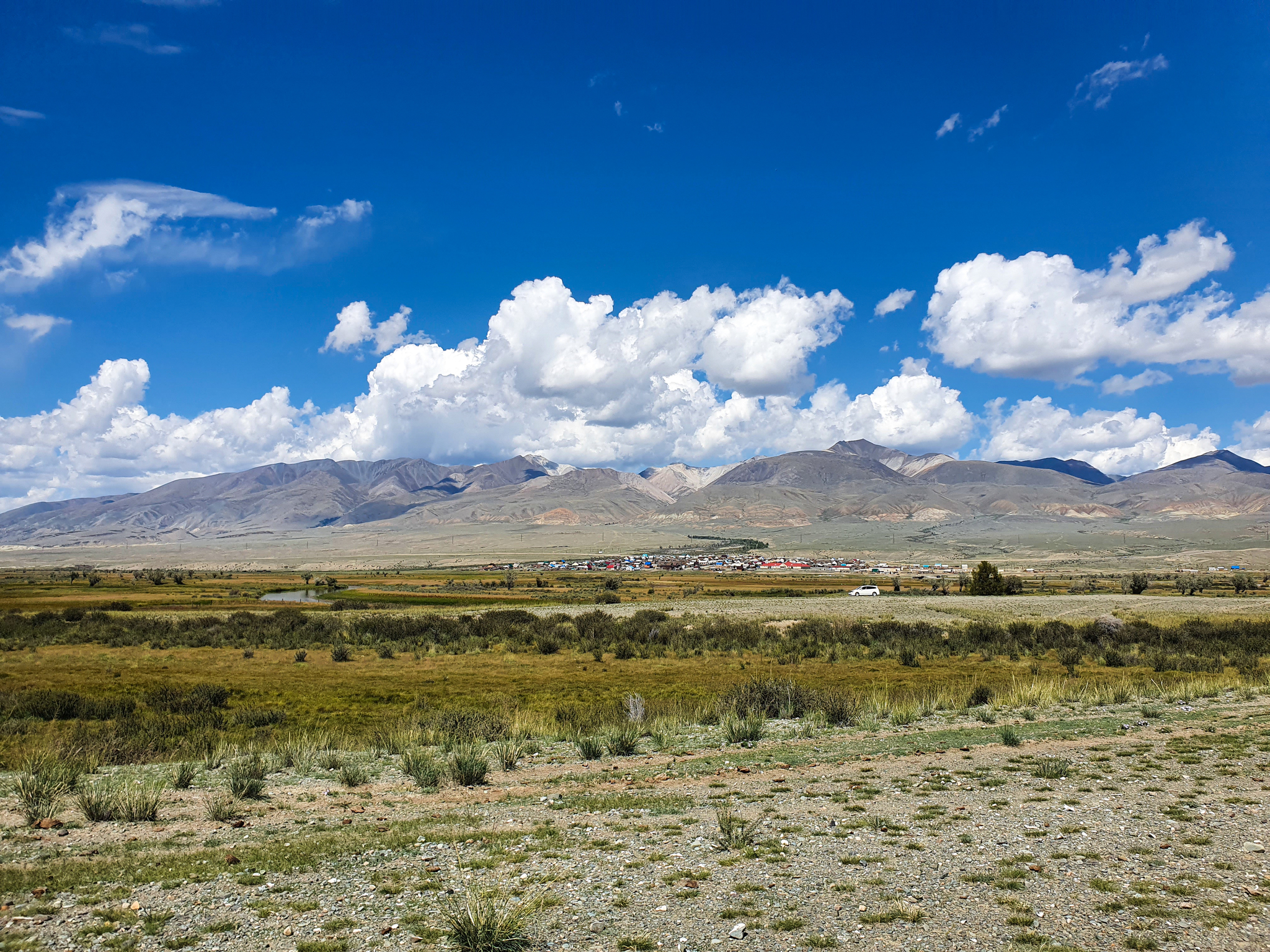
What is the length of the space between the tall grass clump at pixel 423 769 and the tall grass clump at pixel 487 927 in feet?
20.6

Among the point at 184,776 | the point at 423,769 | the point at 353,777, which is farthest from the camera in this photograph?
the point at 423,769

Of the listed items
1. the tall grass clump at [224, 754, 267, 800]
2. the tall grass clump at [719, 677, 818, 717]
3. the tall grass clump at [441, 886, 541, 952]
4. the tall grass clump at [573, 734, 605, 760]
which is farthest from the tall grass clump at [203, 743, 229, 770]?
the tall grass clump at [719, 677, 818, 717]

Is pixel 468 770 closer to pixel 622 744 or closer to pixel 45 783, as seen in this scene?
pixel 622 744

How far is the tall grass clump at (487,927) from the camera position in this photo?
20.7 ft

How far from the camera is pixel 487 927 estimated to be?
20.9ft

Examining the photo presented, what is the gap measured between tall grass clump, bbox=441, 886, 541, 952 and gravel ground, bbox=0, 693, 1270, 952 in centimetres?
21

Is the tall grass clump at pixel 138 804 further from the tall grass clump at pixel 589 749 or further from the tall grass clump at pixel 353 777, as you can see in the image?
the tall grass clump at pixel 589 749

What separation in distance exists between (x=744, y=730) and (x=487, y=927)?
11445 mm

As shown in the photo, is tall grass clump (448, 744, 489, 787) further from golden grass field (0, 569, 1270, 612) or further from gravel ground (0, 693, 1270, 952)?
golden grass field (0, 569, 1270, 612)

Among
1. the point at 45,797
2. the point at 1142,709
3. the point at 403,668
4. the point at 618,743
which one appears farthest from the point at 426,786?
the point at 403,668

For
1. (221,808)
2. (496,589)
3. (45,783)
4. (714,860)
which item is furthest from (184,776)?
(496,589)

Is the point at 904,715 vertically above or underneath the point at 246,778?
underneath

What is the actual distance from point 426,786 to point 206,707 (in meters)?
12.8

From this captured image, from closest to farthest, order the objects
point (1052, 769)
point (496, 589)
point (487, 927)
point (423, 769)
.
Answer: point (487, 927) → point (1052, 769) → point (423, 769) → point (496, 589)
